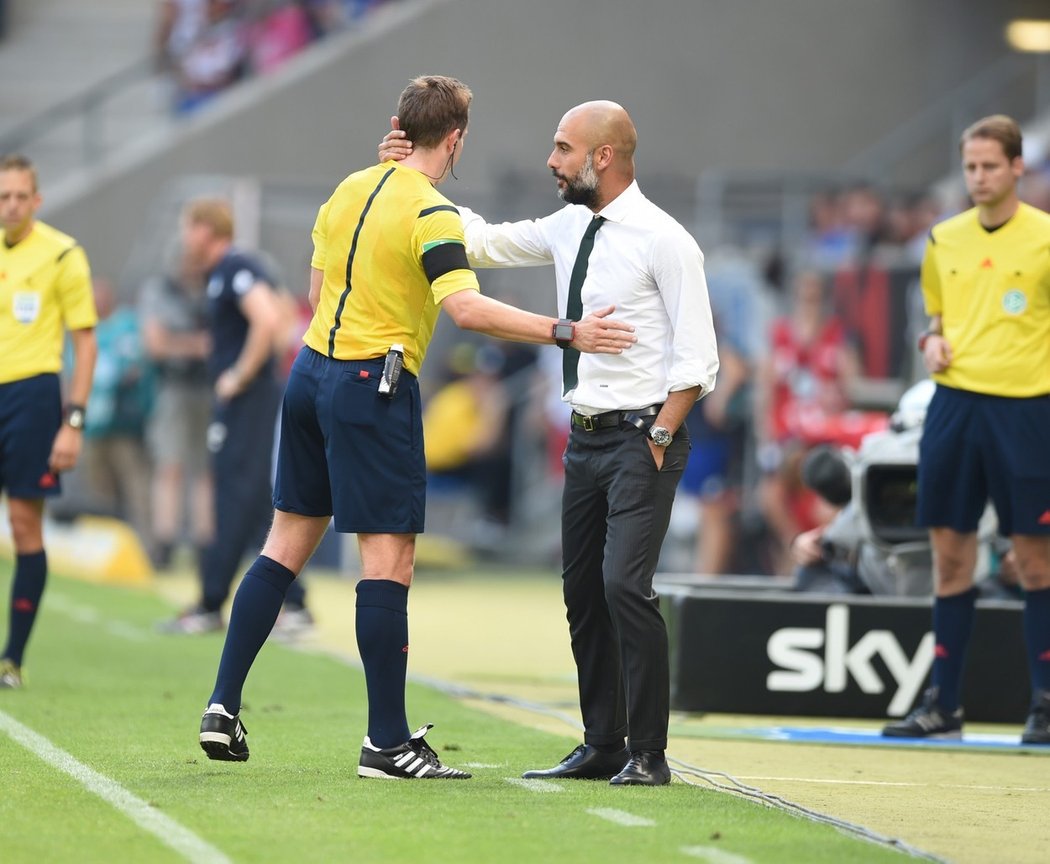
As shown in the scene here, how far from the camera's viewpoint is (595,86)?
20938mm

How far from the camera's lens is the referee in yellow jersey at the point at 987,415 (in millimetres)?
7684

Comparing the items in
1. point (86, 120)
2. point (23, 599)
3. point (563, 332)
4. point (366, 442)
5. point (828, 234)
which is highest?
point (86, 120)

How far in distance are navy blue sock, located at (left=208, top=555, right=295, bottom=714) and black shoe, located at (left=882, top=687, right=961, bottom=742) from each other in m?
2.84

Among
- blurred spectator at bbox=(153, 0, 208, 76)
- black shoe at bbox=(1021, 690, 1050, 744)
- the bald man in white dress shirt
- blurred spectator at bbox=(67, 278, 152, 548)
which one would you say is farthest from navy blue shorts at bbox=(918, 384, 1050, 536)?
blurred spectator at bbox=(153, 0, 208, 76)

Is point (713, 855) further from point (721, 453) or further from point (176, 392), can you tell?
point (176, 392)

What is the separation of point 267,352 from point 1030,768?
5246mm

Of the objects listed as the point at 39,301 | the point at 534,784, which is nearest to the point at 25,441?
the point at 39,301

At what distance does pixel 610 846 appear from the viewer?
516 cm

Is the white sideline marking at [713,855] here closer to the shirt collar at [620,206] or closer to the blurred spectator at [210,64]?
the shirt collar at [620,206]

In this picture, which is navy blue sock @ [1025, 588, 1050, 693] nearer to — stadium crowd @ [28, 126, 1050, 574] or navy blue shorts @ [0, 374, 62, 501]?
navy blue shorts @ [0, 374, 62, 501]

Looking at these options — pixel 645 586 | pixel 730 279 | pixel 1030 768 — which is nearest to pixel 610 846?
pixel 645 586

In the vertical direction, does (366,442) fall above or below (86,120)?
below

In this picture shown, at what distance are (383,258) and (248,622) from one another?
3.95 feet

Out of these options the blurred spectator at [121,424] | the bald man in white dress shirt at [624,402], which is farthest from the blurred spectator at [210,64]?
the bald man in white dress shirt at [624,402]
